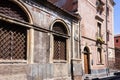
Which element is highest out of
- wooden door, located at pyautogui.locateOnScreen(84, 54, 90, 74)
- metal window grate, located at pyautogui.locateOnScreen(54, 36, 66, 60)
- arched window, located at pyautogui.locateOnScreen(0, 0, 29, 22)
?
arched window, located at pyautogui.locateOnScreen(0, 0, 29, 22)

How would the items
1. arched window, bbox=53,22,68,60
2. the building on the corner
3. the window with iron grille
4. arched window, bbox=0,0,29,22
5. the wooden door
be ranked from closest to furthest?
the window with iron grille → arched window, bbox=0,0,29,22 → arched window, bbox=53,22,68,60 → the building on the corner → the wooden door

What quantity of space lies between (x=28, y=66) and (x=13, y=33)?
5.55 feet

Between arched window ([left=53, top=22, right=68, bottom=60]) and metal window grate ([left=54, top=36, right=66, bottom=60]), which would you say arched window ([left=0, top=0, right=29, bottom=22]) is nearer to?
arched window ([left=53, top=22, right=68, bottom=60])

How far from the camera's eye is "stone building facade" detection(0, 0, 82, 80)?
8.17m

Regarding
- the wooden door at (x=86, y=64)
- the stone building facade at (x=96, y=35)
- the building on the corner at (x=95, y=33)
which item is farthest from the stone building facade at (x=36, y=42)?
the stone building facade at (x=96, y=35)

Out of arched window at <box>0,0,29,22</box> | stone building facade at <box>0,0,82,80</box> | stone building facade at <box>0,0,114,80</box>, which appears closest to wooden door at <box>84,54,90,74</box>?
stone building facade at <box>0,0,114,80</box>

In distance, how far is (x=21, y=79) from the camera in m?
8.66

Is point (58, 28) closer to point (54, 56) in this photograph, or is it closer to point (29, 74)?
point (54, 56)

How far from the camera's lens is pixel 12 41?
27.6ft

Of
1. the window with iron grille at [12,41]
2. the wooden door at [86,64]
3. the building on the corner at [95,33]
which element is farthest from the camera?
the wooden door at [86,64]

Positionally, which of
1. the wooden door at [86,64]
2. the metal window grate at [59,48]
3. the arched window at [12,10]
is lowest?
the wooden door at [86,64]

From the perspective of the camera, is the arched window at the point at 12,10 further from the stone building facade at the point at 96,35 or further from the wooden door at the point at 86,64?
the wooden door at the point at 86,64

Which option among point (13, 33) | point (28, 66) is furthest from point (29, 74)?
point (13, 33)

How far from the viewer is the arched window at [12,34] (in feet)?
26.3
